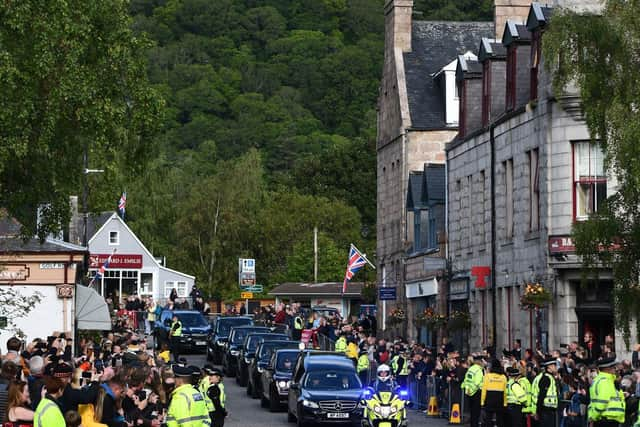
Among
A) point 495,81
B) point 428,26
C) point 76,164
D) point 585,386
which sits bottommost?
point 585,386

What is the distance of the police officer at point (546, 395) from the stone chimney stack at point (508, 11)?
3207cm

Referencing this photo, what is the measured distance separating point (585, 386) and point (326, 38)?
17024 cm

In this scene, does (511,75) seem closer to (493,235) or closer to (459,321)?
(493,235)

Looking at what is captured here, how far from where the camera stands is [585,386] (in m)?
26.5

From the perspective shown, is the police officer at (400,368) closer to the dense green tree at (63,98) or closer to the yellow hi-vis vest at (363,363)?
the yellow hi-vis vest at (363,363)

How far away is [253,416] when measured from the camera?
34875 mm

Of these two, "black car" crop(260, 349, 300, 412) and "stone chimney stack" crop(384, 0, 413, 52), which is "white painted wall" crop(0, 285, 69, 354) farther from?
"stone chimney stack" crop(384, 0, 413, 52)

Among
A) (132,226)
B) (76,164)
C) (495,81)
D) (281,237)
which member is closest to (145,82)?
(76,164)

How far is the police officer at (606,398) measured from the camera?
2255 centimetres

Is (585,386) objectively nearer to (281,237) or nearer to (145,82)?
(145,82)

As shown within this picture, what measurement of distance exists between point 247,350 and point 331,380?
11.5m

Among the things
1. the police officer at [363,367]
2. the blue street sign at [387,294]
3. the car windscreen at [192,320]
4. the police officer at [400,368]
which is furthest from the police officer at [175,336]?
the police officer at [400,368]

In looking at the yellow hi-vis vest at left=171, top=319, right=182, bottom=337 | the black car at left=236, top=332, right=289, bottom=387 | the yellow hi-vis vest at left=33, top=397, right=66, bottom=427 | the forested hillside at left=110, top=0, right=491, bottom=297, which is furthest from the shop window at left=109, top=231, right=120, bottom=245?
the yellow hi-vis vest at left=33, top=397, right=66, bottom=427

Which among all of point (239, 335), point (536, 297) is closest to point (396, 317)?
point (239, 335)
